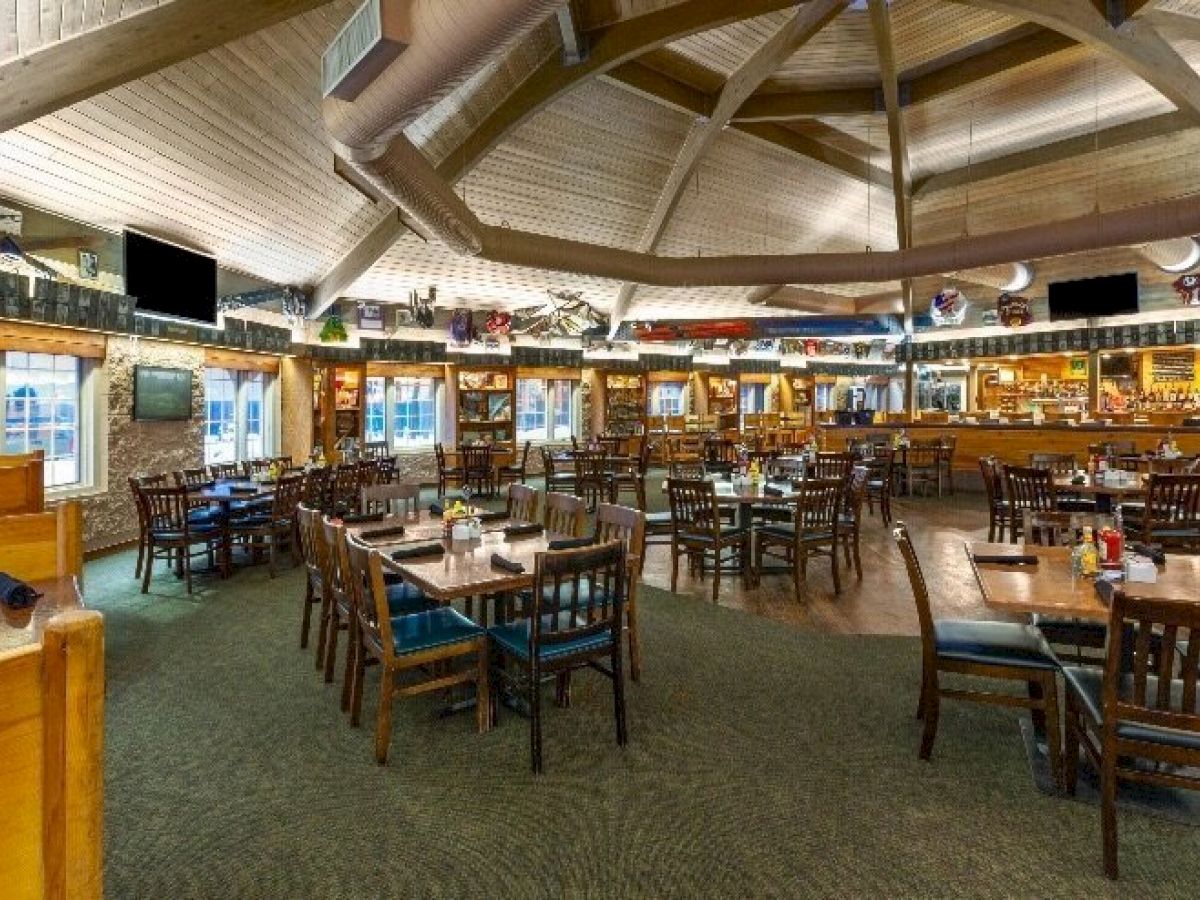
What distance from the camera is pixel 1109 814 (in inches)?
94.7

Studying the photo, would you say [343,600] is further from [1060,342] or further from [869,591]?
[1060,342]

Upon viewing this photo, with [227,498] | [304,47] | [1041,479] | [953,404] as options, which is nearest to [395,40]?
[304,47]

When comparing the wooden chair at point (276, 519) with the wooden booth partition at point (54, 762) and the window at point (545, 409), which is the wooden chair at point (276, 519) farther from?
the window at point (545, 409)

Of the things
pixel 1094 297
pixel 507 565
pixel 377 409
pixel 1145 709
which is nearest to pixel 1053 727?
pixel 1145 709

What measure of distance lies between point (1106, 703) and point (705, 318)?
14.1m

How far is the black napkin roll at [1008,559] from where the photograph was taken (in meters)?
3.35

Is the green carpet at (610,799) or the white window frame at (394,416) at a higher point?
the white window frame at (394,416)

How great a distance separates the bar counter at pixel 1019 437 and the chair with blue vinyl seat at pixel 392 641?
9.11m

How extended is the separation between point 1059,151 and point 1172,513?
702 cm

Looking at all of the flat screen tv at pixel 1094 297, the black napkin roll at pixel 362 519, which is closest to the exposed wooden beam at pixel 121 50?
the black napkin roll at pixel 362 519

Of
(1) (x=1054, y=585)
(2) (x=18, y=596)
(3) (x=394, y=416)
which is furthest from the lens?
(3) (x=394, y=416)

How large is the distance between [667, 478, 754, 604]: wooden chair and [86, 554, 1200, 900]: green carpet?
1.60m

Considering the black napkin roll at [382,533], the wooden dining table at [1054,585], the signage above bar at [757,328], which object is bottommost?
the black napkin roll at [382,533]

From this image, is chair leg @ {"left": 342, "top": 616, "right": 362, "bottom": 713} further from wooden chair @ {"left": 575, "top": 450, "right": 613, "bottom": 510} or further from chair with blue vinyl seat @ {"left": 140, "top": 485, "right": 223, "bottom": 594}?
wooden chair @ {"left": 575, "top": 450, "right": 613, "bottom": 510}
